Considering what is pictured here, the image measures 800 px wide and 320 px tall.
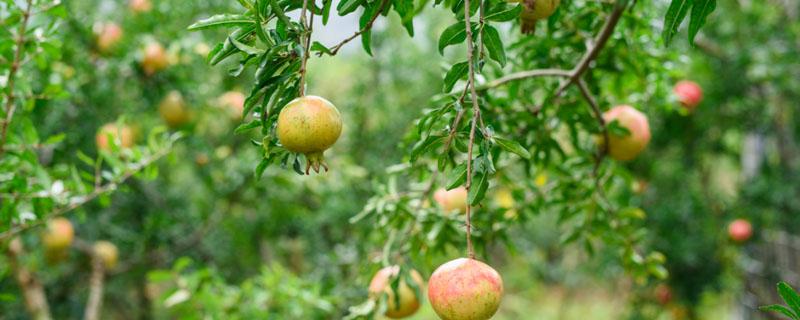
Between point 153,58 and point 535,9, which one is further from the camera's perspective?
point 153,58

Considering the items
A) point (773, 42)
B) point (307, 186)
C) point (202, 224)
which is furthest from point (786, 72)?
point (202, 224)

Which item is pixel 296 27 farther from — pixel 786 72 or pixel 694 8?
pixel 786 72

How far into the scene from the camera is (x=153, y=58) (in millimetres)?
2596

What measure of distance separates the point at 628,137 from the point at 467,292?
2.69 feet

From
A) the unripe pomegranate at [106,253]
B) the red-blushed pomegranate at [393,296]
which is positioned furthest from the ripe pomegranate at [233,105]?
the red-blushed pomegranate at [393,296]

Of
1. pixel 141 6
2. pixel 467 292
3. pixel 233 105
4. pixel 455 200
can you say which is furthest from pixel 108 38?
pixel 467 292

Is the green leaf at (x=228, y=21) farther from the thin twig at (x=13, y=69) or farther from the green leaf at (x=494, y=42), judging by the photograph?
the thin twig at (x=13, y=69)

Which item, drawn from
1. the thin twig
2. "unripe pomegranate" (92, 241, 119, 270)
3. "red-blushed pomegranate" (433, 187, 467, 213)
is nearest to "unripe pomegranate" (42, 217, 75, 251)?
"unripe pomegranate" (92, 241, 119, 270)

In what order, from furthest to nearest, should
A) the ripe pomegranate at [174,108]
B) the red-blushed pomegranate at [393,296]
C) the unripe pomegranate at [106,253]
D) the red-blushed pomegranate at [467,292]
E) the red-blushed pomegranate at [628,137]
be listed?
the ripe pomegranate at [174,108] < the unripe pomegranate at [106,253] < the red-blushed pomegranate at [628,137] < the red-blushed pomegranate at [393,296] < the red-blushed pomegranate at [467,292]

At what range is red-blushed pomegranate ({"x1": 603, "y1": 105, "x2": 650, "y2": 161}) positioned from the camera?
149cm

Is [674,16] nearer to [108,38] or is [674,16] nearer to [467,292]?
[467,292]

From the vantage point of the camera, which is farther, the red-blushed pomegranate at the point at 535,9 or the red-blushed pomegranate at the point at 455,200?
the red-blushed pomegranate at the point at 455,200

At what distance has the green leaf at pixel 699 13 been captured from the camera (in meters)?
0.83

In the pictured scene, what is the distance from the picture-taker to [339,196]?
325cm
